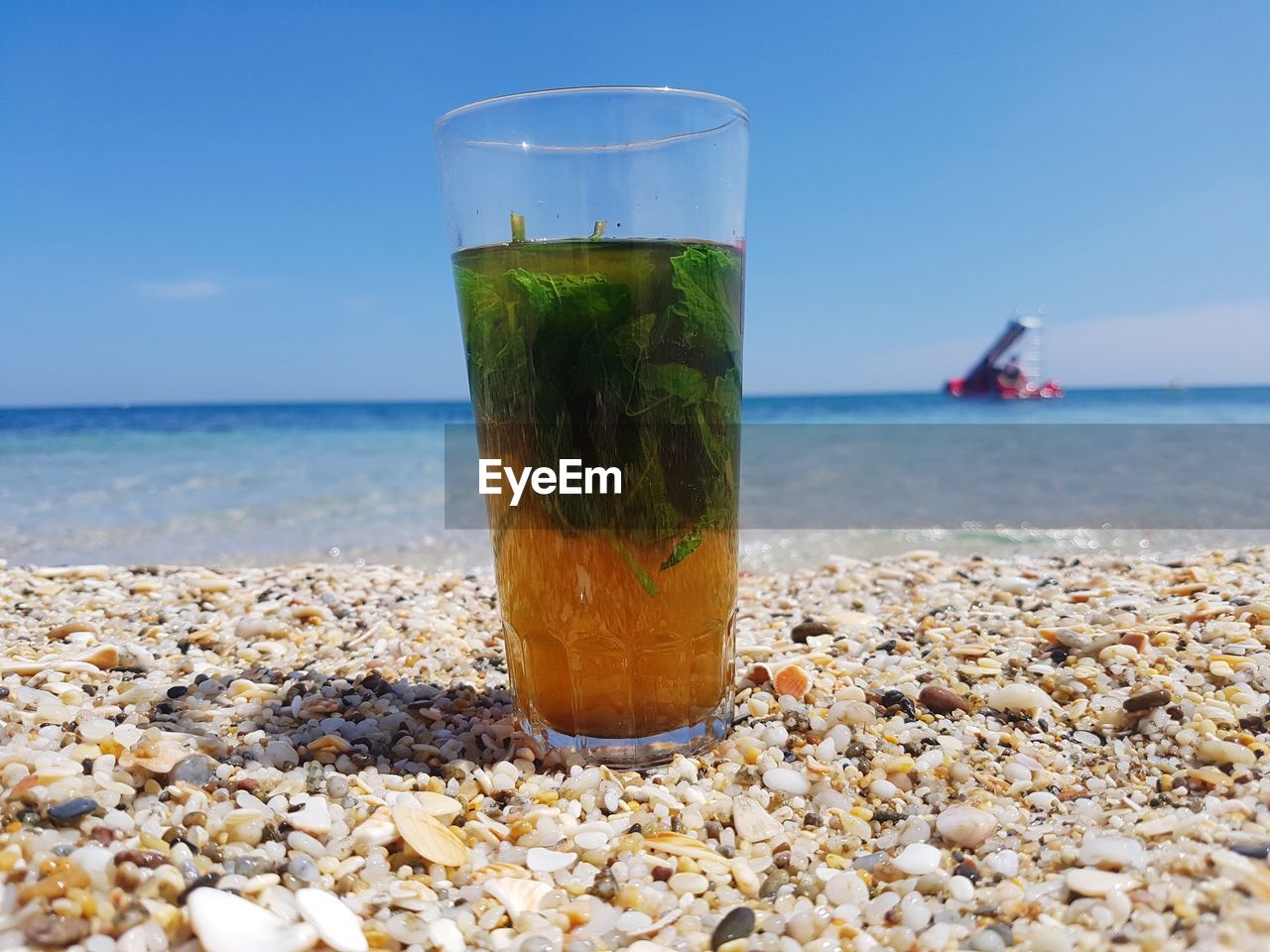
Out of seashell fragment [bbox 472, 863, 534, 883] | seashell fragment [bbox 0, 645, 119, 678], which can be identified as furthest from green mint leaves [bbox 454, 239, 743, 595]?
seashell fragment [bbox 0, 645, 119, 678]

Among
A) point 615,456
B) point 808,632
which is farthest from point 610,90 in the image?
point 808,632

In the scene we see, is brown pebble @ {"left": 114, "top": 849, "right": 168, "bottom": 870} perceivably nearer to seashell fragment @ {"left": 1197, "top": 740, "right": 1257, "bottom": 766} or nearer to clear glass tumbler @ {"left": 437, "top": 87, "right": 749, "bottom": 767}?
clear glass tumbler @ {"left": 437, "top": 87, "right": 749, "bottom": 767}

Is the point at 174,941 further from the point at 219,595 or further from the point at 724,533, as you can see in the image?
the point at 219,595

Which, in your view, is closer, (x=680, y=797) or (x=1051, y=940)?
(x=1051, y=940)

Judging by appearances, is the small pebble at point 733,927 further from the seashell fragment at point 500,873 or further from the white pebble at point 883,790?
the white pebble at point 883,790

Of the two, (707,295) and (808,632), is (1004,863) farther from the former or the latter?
(808,632)

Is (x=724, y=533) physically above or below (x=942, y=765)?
above

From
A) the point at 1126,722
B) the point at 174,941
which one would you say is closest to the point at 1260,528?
the point at 1126,722
